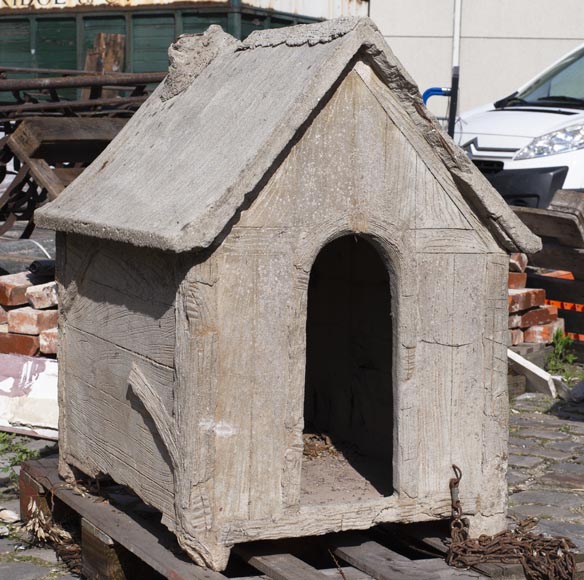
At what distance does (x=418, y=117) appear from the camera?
3887 mm

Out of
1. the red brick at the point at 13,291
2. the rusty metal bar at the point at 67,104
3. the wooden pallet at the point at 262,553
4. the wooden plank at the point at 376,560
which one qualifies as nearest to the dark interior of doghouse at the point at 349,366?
the wooden pallet at the point at 262,553

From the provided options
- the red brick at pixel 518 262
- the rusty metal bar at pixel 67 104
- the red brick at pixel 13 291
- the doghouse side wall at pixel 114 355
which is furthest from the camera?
the red brick at pixel 518 262

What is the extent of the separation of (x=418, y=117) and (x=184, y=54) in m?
1.14

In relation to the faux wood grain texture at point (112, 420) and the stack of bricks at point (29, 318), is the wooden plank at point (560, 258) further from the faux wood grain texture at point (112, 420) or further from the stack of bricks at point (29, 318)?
the faux wood grain texture at point (112, 420)

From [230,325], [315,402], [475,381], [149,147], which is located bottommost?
[315,402]

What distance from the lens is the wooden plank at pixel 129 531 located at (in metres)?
3.66

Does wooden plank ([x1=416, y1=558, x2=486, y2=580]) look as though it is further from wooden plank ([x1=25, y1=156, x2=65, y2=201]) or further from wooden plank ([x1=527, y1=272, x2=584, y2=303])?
wooden plank ([x1=527, y1=272, x2=584, y2=303])

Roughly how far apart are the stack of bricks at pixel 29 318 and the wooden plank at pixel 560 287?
3926 millimetres

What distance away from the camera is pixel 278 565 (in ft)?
12.2

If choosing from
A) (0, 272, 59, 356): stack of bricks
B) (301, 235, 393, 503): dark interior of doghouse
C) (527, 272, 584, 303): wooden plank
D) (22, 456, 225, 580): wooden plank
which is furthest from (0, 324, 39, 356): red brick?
(527, 272, 584, 303): wooden plank

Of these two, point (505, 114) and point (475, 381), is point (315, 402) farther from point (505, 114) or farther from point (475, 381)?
point (505, 114)

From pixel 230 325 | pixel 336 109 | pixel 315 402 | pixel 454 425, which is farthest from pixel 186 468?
pixel 315 402

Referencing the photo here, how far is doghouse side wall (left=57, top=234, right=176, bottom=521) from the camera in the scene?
3.77 m

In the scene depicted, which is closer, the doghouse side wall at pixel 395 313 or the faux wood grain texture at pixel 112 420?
the doghouse side wall at pixel 395 313
